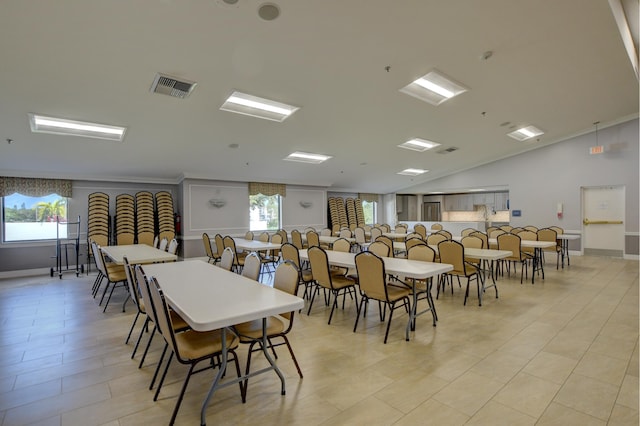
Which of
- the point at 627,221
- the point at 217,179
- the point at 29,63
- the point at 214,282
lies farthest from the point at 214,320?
the point at 627,221

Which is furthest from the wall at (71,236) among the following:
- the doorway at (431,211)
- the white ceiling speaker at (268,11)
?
the doorway at (431,211)

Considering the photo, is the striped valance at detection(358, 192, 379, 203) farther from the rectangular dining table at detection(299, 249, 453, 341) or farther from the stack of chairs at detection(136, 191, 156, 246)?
the rectangular dining table at detection(299, 249, 453, 341)

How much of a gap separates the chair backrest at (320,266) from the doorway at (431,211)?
10.7 meters

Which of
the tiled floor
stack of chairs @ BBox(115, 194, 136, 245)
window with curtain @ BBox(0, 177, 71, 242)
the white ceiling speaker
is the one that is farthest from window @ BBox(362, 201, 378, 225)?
the white ceiling speaker

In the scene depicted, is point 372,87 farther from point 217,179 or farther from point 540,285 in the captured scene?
point 217,179

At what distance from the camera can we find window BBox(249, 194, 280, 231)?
30.8 feet

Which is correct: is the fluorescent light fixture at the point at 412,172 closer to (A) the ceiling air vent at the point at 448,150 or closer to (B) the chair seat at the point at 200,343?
(A) the ceiling air vent at the point at 448,150

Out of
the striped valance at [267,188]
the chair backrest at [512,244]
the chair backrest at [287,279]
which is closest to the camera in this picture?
the chair backrest at [287,279]

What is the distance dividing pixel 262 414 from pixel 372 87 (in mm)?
4269

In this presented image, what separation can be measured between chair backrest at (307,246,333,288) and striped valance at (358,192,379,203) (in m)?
8.70

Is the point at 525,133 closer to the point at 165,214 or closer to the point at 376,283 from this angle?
the point at 376,283

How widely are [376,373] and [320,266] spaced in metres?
1.53

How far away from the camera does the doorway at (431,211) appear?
13.4 m

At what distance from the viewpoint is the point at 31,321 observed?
3775mm
